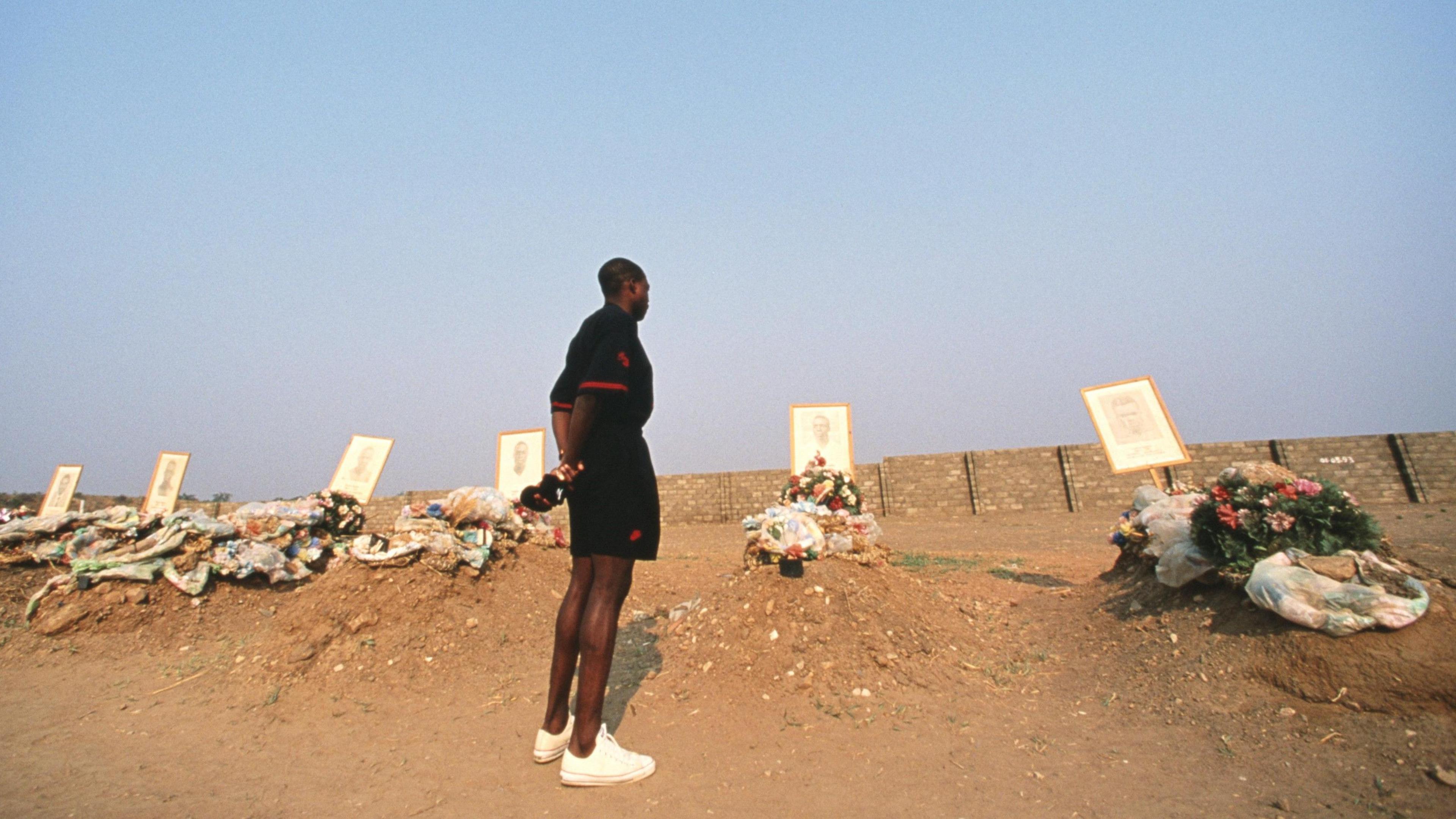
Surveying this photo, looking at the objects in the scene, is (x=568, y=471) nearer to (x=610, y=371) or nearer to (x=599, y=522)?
(x=599, y=522)

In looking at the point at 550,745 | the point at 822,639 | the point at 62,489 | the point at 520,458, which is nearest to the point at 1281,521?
the point at 822,639

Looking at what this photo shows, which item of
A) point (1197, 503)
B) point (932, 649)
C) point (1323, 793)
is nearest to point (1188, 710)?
point (1323, 793)

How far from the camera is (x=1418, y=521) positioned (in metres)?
11.4

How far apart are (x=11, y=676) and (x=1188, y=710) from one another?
7237mm

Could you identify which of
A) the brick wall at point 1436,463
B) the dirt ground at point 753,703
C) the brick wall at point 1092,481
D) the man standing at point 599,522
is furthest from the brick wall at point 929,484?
the man standing at point 599,522

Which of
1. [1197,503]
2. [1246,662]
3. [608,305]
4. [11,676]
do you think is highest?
[608,305]

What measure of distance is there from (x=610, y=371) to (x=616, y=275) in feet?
1.70

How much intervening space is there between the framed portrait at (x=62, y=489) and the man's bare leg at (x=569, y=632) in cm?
1664

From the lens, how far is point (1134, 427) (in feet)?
23.2

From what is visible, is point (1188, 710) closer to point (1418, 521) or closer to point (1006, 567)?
point (1006, 567)

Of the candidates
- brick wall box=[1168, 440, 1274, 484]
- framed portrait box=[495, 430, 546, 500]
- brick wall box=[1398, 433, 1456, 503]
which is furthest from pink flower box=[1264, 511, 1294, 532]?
brick wall box=[1398, 433, 1456, 503]

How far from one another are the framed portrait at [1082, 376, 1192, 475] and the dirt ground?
84.4 inches

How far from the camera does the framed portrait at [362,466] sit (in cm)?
906

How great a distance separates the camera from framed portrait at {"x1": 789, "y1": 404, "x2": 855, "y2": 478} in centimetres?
759
